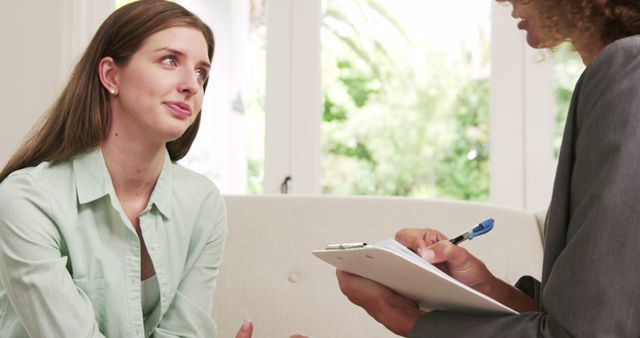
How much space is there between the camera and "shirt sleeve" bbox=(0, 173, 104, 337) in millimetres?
1521

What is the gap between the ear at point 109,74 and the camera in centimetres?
169

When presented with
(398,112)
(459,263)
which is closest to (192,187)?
(459,263)

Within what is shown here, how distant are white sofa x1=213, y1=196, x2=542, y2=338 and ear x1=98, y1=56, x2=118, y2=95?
25.1 inches

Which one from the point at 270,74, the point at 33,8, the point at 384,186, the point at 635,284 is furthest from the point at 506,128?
the point at 635,284

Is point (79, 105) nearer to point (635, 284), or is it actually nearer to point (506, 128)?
point (635, 284)

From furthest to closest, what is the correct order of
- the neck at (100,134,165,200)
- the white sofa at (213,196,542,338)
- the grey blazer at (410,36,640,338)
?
the white sofa at (213,196,542,338), the neck at (100,134,165,200), the grey blazer at (410,36,640,338)

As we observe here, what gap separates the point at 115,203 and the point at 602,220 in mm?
977

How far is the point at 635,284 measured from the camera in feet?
3.29

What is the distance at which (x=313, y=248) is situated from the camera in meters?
2.21

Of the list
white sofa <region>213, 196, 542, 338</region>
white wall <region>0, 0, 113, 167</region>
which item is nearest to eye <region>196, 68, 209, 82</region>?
white sofa <region>213, 196, 542, 338</region>

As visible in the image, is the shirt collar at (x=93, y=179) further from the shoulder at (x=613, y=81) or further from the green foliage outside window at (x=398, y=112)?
the green foliage outside window at (x=398, y=112)

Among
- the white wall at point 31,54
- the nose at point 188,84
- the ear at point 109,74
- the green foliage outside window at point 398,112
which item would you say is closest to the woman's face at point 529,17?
the nose at point 188,84

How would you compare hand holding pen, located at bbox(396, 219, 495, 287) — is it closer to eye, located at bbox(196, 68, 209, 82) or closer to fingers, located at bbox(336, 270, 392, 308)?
fingers, located at bbox(336, 270, 392, 308)

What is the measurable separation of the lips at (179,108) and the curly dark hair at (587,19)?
0.73 metres
